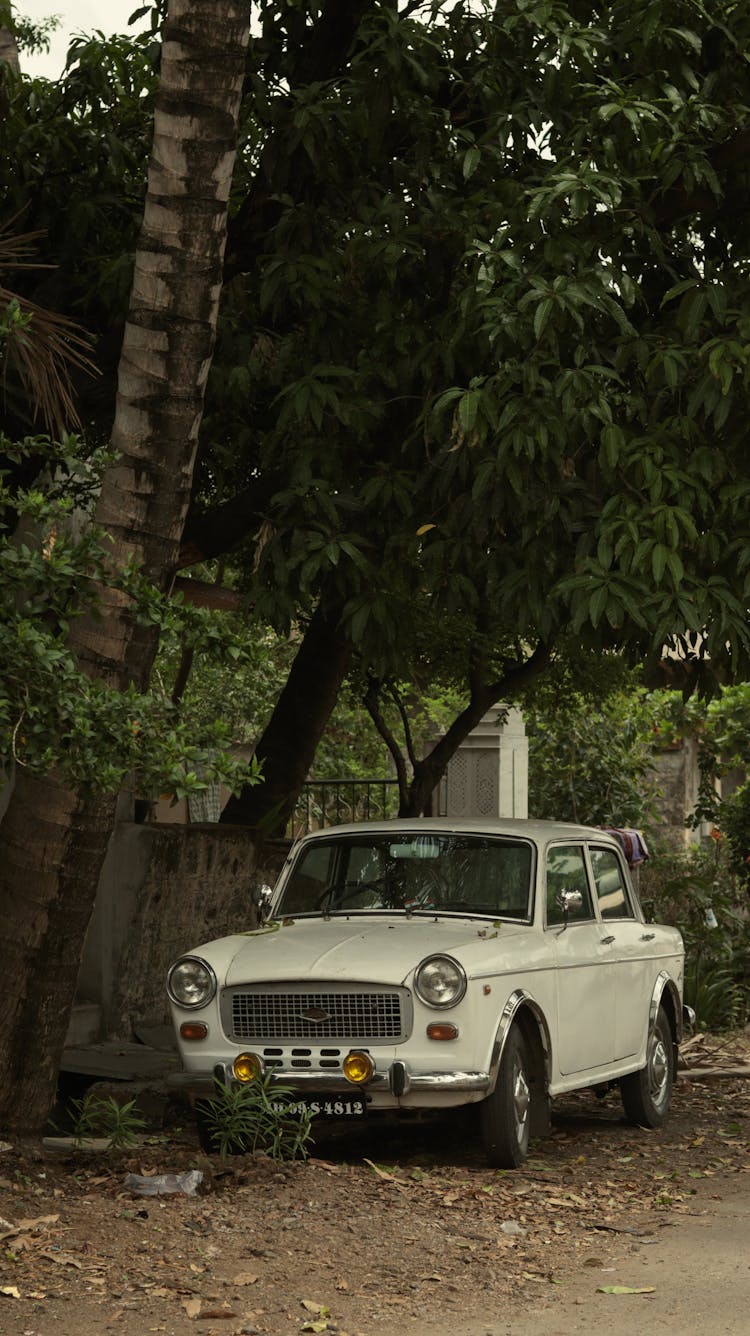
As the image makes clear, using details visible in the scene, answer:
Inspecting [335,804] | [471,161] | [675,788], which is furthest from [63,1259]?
[675,788]

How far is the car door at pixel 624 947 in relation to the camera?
9.44 metres

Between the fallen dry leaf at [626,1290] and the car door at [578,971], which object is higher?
the car door at [578,971]

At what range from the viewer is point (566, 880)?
9.27 metres

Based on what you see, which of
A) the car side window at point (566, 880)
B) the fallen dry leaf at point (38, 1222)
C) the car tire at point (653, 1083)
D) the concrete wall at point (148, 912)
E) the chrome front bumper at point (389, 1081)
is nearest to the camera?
the fallen dry leaf at point (38, 1222)

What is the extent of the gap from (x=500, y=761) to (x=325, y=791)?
3671mm

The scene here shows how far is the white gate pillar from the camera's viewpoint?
2056 centimetres

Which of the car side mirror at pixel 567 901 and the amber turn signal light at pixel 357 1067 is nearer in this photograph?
the amber turn signal light at pixel 357 1067

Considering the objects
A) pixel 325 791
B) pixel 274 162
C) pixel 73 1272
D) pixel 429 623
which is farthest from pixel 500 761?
pixel 73 1272

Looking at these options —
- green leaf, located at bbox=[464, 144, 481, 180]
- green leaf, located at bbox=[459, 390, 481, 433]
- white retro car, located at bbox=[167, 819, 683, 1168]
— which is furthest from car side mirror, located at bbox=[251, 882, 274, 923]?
green leaf, located at bbox=[464, 144, 481, 180]

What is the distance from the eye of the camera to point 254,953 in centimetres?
830

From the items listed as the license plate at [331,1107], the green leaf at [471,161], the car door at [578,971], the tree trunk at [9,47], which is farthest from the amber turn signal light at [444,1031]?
the tree trunk at [9,47]

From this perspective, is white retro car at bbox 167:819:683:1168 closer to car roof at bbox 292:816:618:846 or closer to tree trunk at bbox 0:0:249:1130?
car roof at bbox 292:816:618:846

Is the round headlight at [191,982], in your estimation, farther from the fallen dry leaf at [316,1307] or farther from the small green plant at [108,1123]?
the fallen dry leaf at [316,1307]

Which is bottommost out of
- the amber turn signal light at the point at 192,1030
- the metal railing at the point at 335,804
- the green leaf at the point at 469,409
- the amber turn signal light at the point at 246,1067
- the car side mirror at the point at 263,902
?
the amber turn signal light at the point at 246,1067
